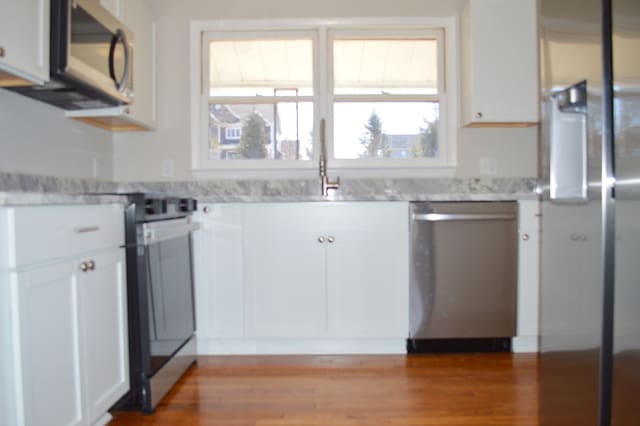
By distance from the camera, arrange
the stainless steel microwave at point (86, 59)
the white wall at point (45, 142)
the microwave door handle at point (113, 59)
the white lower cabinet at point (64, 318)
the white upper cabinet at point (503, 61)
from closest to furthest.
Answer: the white lower cabinet at point (64, 318) → the stainless steel microwave at point (86, 59) → the white wall at point (45, 142) → the microwave door handle at point (113, 59) → the white upper cabinet at point (503, 61)

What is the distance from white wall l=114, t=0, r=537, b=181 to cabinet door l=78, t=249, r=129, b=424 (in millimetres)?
1323

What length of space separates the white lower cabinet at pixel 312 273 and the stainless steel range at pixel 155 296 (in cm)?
27

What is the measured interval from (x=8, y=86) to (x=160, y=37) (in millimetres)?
1239

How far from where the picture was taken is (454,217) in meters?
2.28

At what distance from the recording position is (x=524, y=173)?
110 inches

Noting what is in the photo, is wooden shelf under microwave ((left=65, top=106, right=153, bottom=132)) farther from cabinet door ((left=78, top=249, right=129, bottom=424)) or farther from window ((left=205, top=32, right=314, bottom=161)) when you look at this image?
cabinet door ((left=78, top=249, right=129, bottom=424))

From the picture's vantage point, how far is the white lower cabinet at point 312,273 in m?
2.31

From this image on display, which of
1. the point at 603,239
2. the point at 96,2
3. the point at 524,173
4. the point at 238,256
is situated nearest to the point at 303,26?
the point at 96,2

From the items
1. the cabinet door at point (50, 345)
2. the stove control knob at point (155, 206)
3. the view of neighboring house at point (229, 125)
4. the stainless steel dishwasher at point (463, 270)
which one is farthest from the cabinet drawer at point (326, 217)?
the cabinet door at point (50, 345)

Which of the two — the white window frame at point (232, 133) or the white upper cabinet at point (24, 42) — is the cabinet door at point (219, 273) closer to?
the white window frame at point (232, 133)

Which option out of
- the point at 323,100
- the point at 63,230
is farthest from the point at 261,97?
the point at 63,230

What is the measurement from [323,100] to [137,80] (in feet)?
3.68

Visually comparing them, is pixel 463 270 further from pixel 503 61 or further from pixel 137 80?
pixel 137 80

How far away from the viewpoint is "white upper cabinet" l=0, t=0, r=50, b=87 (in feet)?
4.61
